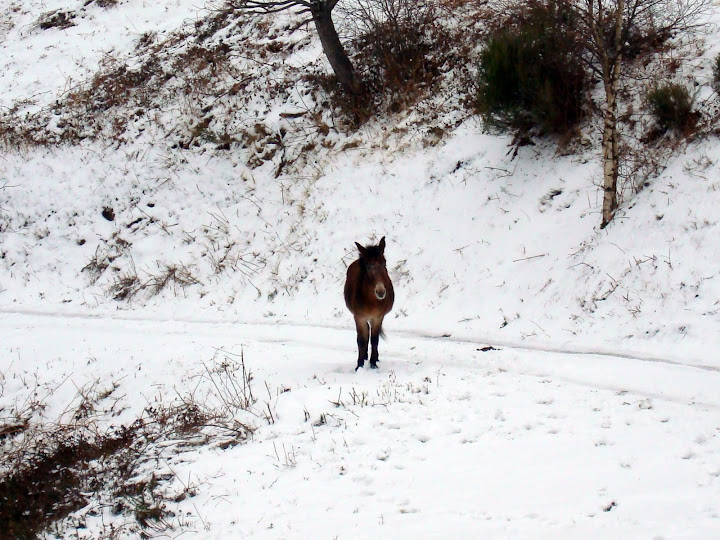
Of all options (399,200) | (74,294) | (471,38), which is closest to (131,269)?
(74,294)

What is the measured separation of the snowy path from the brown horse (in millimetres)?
544

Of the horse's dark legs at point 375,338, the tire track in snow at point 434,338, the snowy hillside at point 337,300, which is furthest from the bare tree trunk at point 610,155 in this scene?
the horse's dark legs at point 375,338

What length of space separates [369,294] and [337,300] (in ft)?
14.5

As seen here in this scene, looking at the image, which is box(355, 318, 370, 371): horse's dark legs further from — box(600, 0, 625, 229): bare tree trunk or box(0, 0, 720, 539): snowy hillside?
box(600, 0, 625, 229): bare tree trunk

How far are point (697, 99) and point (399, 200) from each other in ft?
20.8

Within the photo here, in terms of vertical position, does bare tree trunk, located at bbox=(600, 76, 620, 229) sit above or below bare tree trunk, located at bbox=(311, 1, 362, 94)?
below

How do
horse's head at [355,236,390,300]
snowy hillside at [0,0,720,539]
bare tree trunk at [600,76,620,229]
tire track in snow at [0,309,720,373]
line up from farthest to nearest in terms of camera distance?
bare tree trunk at [600,76,620,229] → tire track in snow at [0,309,720,373] → horse's head at [355,236,390,300] → snowy hillside at [0,0,720,539]

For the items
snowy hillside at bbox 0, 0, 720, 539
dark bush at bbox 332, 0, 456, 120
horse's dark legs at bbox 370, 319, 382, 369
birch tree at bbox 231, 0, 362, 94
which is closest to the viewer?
snowy hillside at bbox 0, 0, 720, 539

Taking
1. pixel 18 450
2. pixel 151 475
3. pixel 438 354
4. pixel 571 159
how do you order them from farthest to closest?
pixel 571 159 < pixel 438 354 < pixel 18 450 < pixel 151 475

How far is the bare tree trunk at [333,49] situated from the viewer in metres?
16.4

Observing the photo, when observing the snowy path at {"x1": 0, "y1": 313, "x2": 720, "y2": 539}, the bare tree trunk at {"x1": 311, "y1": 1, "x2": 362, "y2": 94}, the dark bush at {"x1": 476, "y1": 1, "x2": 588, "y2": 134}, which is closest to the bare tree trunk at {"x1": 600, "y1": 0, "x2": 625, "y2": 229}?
the dark bush at {"x1": 476, "y1": 1, "x2": 588, "y2": 134}

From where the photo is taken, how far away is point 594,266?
1052 centimetres

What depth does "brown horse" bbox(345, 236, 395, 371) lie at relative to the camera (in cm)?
807

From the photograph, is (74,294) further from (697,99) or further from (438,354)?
(697,99)
